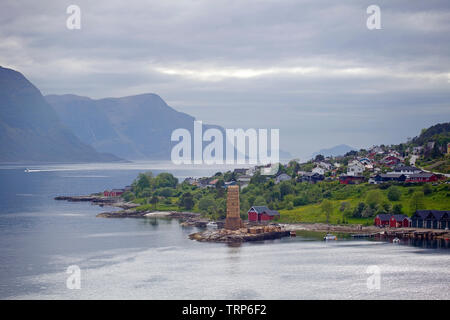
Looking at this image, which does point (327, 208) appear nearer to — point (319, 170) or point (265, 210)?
point (265, 210)

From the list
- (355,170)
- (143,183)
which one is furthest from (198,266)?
(143,183)

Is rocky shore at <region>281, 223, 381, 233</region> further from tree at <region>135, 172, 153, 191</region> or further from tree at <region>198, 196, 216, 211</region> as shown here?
tree at <region>135, 172, 153, 191</region>

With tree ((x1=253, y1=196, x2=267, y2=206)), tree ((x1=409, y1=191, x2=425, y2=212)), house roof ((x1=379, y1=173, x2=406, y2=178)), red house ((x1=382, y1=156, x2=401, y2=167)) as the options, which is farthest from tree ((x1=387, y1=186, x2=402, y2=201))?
red house ((x1=382, y1=156, x2=401, y2=167))

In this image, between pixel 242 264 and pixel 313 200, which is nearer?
pixel 242 264

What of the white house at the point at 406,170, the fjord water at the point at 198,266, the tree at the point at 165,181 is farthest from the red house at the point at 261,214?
the tree at the point at 165,181

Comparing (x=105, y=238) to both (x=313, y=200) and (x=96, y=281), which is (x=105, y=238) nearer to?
(x=96, y=281)
